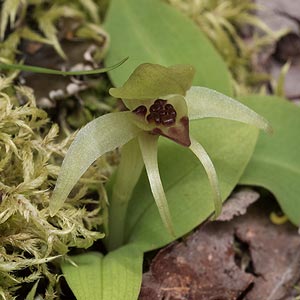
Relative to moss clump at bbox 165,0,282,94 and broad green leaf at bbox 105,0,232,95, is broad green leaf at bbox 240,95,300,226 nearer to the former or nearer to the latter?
broad green leaf at bbox 105,0,232,95


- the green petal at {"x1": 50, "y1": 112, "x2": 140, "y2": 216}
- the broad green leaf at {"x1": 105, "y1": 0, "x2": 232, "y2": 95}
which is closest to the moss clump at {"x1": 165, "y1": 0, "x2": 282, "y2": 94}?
the broad green leaf at {"x1": 105, "y1": 0, "x2": 232, "y2": 95}

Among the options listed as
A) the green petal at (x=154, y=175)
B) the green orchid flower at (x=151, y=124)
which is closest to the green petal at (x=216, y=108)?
the green orchid flower at (x=151, y=124)

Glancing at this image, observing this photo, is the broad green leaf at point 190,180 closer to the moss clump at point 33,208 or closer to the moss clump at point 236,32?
the moss clump at point 33,208

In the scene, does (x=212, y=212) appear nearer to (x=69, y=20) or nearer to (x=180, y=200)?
(x=180, y=200)

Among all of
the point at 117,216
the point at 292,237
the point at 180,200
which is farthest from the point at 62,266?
the point at 292,237

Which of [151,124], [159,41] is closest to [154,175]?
[151,124]

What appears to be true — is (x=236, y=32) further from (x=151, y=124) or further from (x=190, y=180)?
(x=151, y=124)

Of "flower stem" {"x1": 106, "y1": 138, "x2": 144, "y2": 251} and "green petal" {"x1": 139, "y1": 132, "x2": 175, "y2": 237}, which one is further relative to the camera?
"flower stem" {"x1": 106, "y1": 138, "x2": 144, "y2": 251}
